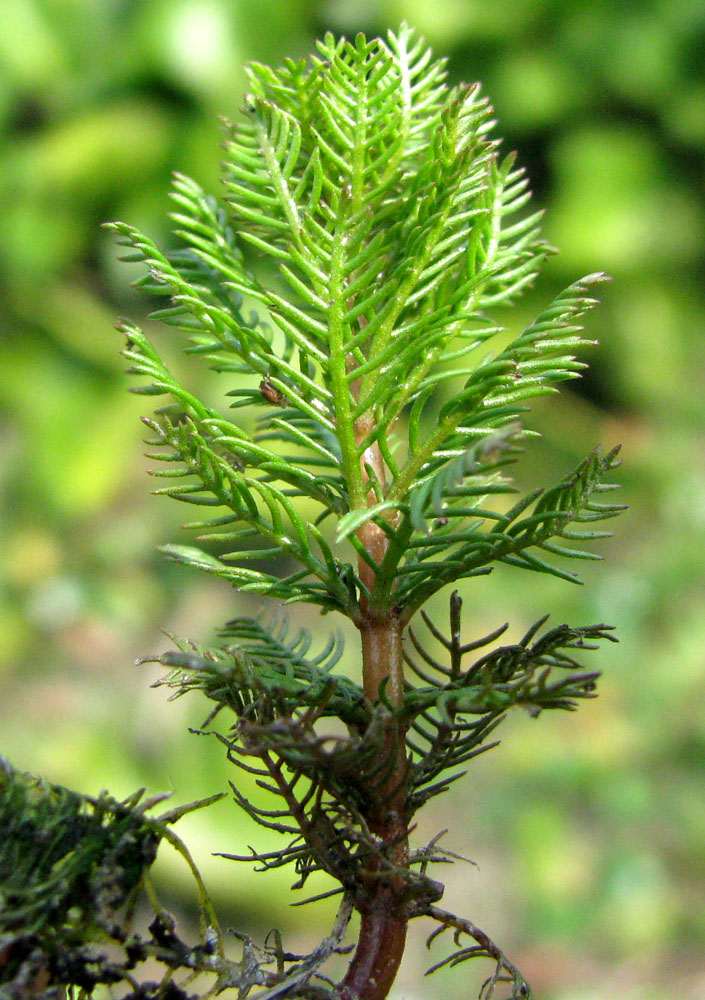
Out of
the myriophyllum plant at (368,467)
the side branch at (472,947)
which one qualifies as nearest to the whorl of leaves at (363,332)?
the myriophyllum plant at (368,467)

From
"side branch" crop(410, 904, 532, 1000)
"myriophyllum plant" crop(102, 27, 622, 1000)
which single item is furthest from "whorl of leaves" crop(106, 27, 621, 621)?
"side branch" crop(410, 904, 532, 1000)

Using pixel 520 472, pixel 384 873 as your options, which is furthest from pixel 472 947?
pixel 520 472

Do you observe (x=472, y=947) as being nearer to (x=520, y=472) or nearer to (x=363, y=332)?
(x=363, y=332)

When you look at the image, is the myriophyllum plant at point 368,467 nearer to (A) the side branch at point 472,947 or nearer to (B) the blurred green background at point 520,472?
(A) the side branch at point 472,947

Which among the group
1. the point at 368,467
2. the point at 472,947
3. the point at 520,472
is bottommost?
the point at 472,947

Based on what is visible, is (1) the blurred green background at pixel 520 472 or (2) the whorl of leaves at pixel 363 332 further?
(1) the blurred green background at pixel 520 472

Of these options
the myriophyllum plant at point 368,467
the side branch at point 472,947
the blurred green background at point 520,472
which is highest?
the blurred green background at point 520,472
